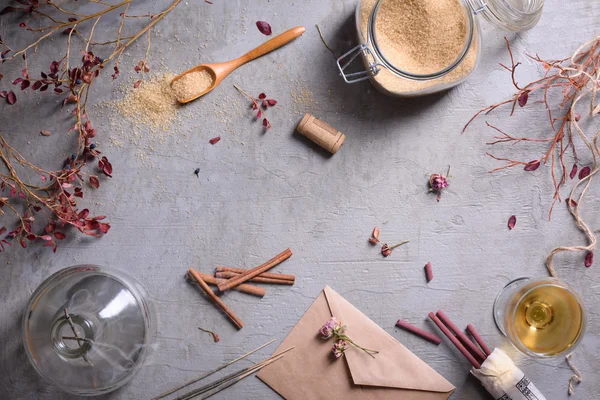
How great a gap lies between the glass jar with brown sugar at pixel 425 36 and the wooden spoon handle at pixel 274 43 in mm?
139

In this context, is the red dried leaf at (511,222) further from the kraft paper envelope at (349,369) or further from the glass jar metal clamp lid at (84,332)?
the glass jar metal clamp lid at (84,332)

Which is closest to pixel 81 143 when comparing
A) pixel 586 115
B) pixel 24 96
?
pixel 24 96

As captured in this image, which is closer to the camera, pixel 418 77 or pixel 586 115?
pixel 418 77

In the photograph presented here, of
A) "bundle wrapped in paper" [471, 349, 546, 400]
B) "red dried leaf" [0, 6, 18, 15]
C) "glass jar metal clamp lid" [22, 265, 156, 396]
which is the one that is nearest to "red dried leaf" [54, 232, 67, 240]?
"glass jar metal clamp lid" [22, 265, 156, 396]

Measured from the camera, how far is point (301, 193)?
4.10 ft

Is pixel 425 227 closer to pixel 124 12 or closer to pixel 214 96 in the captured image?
pixel 214 96

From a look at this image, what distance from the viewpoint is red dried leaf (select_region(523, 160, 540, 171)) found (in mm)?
1242

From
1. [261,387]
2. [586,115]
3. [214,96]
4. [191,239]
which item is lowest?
[261,387]

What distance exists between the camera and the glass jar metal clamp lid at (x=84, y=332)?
1056 millimetres

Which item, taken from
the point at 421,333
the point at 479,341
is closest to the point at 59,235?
the point at 421,333

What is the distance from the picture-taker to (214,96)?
1250mm

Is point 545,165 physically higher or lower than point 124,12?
lower

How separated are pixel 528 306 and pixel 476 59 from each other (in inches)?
21.4

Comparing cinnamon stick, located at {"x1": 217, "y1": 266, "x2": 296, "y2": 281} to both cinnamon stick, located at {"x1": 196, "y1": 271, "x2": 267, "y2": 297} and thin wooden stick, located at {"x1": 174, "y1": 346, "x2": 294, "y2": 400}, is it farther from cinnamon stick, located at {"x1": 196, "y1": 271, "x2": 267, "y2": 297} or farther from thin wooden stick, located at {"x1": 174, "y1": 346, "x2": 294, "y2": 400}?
thin wooden stick, located at {"x1": 174, "y1": 346, "x2": 294, "y2": 400}
